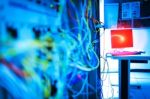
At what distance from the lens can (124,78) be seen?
2.67m

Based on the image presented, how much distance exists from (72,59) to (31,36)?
0.76m

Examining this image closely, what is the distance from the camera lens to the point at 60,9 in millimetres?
1727

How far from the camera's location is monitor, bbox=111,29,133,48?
309 centimetres

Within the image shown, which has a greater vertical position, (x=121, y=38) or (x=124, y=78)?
(x=121, y=38)

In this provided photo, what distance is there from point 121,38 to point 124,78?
632mm

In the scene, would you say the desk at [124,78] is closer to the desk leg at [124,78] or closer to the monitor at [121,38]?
the desk leg at [124,78]

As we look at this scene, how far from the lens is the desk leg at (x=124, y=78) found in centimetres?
266

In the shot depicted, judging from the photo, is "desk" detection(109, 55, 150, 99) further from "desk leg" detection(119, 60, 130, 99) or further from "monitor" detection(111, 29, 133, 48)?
"monitor" detection(111, 29, 133, 48)

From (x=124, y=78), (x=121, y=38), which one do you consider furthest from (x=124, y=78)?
(x=121, y=38)

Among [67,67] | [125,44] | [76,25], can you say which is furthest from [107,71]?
[67,67]

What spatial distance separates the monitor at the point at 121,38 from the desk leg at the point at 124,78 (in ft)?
1.54

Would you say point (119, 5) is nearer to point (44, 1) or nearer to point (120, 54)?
point (120, 54)

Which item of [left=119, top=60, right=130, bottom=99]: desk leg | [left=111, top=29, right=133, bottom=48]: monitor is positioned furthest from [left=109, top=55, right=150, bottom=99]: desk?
[left=111, top=29, right=133, bottom=48]: monitor

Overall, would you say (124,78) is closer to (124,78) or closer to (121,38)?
(124,78)
